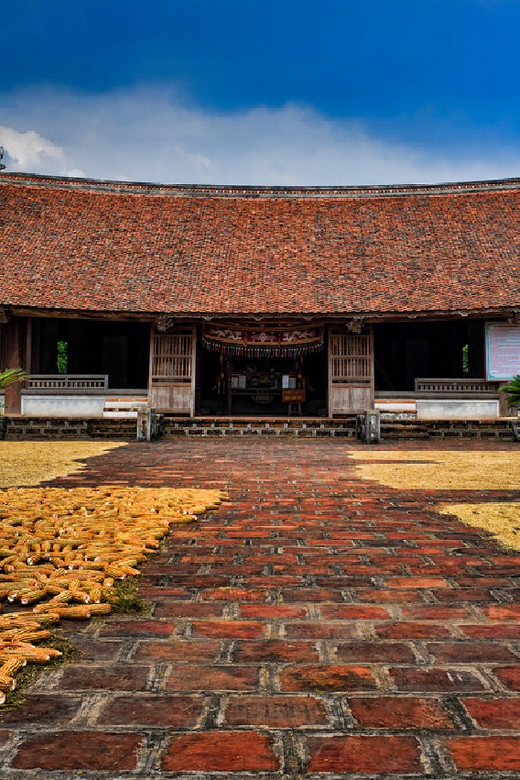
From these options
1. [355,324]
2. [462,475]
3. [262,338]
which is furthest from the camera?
[262,338]

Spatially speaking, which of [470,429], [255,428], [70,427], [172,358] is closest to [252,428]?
[255,428]

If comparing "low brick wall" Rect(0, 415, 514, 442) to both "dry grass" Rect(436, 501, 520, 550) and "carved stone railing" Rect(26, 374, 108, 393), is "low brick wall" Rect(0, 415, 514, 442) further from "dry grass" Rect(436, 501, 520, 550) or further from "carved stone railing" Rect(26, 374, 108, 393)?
"dry grass" Rect(436, 501, 520, 550)

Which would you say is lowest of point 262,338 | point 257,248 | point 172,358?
point 172,358

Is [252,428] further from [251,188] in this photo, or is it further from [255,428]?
[251,188]

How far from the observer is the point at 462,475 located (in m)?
6.13

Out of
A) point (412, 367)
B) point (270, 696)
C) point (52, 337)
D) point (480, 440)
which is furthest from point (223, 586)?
point (412, 367)

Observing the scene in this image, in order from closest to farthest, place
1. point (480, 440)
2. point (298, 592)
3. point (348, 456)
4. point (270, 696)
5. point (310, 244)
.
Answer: point (270, 696) < point (298, 592) < point (348, 456) < point (480, 440) < point (310, 244)

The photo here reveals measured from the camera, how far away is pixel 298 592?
238cm

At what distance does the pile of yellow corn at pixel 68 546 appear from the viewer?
1.96 m

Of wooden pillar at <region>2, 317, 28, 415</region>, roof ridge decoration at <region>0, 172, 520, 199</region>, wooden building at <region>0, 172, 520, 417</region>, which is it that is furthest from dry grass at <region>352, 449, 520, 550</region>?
roof ridge decoration at <region>0, 172, 520, 199</region>

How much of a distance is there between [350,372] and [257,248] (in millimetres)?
4736

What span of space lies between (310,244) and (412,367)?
5607mm

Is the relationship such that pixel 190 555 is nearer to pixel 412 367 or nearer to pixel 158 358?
pixel 158 358

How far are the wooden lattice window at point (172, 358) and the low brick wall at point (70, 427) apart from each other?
151cm
